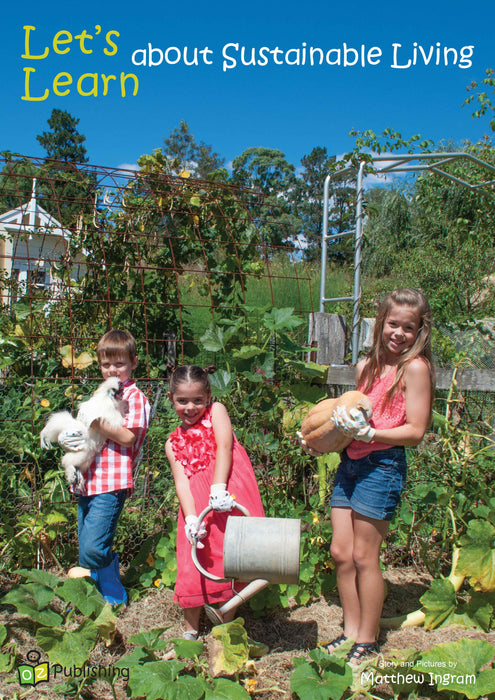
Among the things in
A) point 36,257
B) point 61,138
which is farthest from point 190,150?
point 36,257

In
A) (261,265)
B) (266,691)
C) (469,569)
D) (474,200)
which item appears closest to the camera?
(266,691)

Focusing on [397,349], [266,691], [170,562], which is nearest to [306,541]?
[170,562]

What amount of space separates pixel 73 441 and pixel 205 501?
1.86 feet

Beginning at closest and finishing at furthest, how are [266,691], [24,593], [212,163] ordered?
[266,691], [24,593], [212,163]

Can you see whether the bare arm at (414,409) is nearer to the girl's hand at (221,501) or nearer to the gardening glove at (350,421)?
the gardening glove at (350,421)

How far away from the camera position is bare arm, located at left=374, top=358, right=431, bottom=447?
1.75m

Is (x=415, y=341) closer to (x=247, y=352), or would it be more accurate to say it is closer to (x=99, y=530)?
(x=247, y=352)

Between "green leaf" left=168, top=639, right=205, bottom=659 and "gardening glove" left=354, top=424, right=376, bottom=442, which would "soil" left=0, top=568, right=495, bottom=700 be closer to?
"green leaf" left=168, top=639, right=205, bottom=659

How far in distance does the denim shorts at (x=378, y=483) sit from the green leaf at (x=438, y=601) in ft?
1.41

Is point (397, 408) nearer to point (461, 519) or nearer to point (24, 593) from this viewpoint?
point (461, 519)

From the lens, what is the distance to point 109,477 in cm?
209

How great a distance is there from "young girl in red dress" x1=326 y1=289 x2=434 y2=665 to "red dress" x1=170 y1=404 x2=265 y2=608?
1.23 feet

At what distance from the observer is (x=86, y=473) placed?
2.09 m

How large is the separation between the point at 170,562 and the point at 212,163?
36608mm
